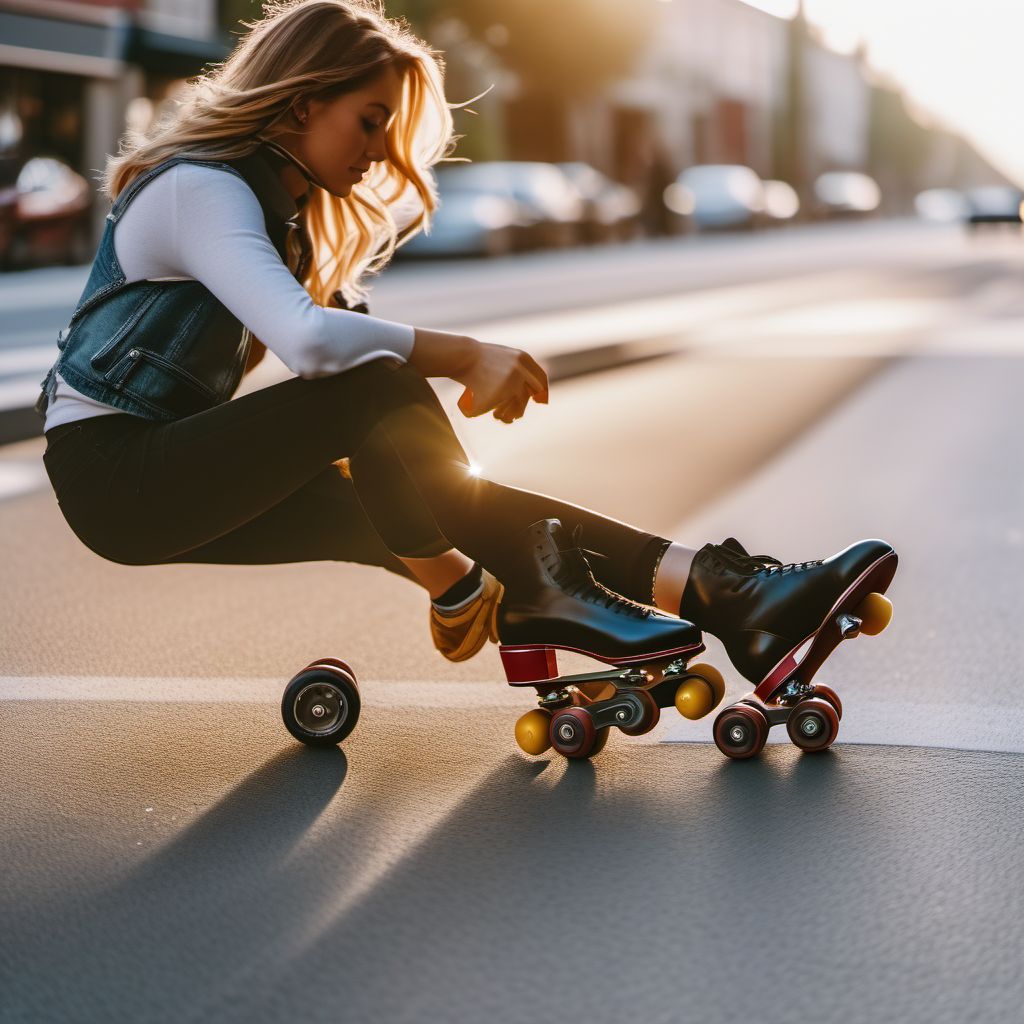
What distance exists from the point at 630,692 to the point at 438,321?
12.9 meters

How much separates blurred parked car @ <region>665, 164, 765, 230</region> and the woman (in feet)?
135

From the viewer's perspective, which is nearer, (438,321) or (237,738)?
(237,738)

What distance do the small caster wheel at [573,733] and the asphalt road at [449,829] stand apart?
0.13 ft

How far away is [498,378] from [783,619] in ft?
2.39

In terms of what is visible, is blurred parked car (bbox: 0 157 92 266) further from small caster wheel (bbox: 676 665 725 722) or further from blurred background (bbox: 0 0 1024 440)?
small caster wheel (bbox: 676 665 725 722)

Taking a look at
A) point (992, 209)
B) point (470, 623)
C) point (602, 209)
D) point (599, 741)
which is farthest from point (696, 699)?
point (992, 209)

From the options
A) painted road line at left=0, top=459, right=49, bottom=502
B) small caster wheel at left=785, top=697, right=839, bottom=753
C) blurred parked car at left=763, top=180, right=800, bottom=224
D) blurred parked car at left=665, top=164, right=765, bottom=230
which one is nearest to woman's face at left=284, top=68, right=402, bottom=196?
small caster wheel at left=785, top=697, right=839, bottom=753

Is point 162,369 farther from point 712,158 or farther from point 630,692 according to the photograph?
point 712,158

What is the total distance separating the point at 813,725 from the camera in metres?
3.60

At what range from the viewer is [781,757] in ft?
11.9

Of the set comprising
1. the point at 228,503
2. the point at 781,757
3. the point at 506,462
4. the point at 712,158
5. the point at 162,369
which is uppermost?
the point at 162,369

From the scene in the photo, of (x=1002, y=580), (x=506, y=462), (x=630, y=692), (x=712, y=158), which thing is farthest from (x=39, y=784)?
(x=712, y=158)

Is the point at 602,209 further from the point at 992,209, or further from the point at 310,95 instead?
the point at 310,95

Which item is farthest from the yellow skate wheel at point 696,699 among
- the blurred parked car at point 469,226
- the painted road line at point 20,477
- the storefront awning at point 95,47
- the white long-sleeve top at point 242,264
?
the blurred parked car at point 469,226
